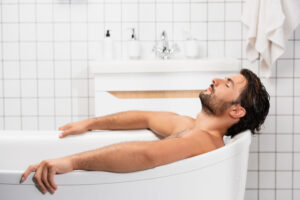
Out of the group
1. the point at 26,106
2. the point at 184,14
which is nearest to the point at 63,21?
the point at 26,106

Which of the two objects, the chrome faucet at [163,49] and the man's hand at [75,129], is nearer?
the man's hand at [75,129]

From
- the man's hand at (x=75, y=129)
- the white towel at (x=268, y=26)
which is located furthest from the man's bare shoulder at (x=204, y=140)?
the white towel at (x=268, y=26)

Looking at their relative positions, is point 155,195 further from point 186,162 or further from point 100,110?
point 100,110

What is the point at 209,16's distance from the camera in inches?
109

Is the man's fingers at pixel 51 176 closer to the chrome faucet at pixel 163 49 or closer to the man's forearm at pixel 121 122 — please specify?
the man's forearm at pixel 121 122

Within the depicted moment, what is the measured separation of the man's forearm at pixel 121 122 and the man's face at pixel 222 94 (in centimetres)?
37

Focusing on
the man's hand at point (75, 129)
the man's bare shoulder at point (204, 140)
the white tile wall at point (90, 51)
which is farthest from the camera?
the white tile wall at point (90, 51)

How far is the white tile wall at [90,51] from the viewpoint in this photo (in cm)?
277

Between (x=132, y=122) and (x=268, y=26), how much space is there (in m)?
1.05

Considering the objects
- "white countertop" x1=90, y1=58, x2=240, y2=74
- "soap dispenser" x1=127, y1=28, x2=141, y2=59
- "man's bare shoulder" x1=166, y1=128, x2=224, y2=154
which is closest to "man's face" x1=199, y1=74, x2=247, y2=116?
"man's bare shoulder" x1=166, y1=128, x2=224, y2=154

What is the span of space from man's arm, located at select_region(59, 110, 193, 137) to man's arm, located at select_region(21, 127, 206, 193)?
0.59 meters

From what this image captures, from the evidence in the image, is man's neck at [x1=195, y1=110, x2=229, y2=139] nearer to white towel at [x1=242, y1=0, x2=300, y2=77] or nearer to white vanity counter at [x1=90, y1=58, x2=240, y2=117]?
white vanity counter at [x1=90, y1=58, x2=240, y2=117]

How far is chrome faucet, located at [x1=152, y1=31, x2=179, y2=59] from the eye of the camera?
2646 millimetres

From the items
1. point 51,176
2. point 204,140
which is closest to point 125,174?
point 51,176
